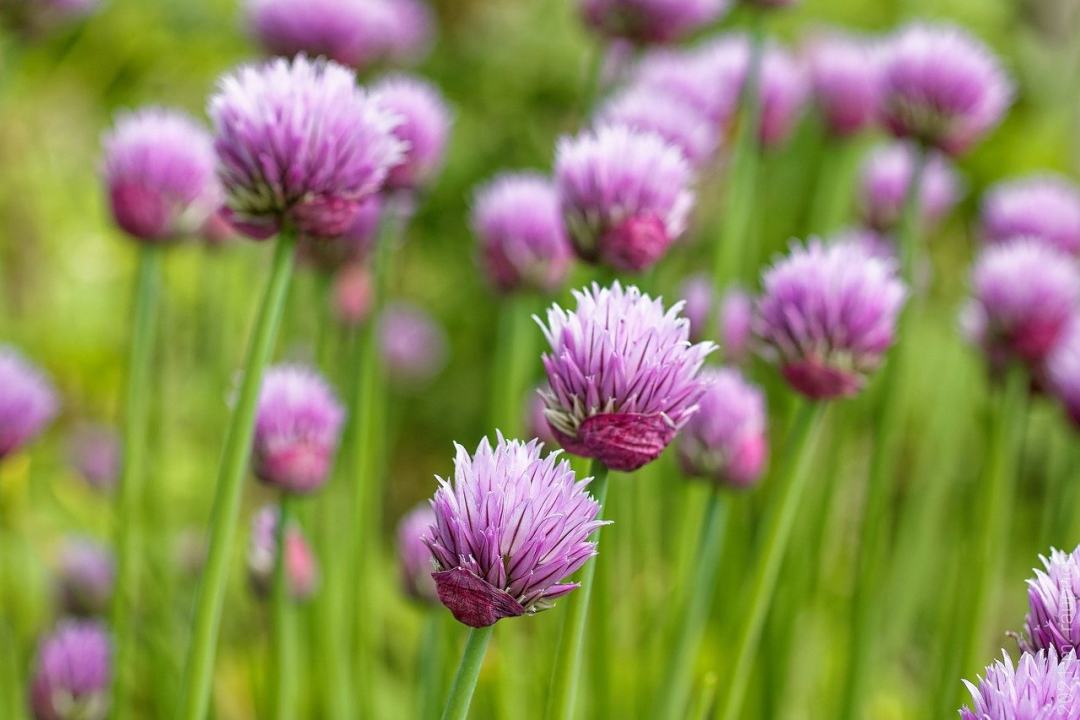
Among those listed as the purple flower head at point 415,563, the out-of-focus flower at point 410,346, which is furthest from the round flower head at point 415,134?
the out-of-focus flower at point 410,346

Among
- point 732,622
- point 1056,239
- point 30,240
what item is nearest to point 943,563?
point 1056,239

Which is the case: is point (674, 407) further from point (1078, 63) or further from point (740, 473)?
point (1078, 63)

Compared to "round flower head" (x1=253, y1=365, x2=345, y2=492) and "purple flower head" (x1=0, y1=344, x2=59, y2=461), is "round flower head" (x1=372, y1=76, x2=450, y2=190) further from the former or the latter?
"purple flower head" (x1=0, y1=344, x2=59, y2=461)

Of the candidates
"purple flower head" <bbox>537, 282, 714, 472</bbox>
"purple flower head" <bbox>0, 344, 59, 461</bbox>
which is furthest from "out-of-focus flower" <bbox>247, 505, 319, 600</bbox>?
"purple flower head" <bbox>537, 282, 714, 472</bbox>

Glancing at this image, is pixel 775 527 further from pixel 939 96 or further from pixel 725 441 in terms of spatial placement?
pixel 939 96

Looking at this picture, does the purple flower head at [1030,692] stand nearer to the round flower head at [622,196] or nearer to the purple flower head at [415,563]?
the round flower head at [622,196]
